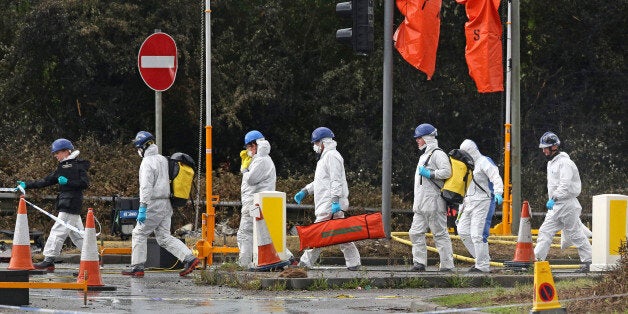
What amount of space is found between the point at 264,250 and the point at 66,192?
3.03m

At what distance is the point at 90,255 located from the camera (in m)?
15.1

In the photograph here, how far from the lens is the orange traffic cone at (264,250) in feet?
56.6

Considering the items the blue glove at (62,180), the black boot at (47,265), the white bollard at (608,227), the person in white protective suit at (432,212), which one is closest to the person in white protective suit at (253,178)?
the person in white protective suit at (432,212)

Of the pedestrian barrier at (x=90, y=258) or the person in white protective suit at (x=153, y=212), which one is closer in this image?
the pedestrian barrier at (x=90, y=258)

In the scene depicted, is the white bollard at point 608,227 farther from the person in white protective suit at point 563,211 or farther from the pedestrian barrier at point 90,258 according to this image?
the pedestrian barrier at point 90,258

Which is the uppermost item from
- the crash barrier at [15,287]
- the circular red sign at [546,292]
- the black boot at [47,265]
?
the circular red sign at [546,292]

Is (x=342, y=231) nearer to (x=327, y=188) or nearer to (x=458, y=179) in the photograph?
(x=327, y=188)

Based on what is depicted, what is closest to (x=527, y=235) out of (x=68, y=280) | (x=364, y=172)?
(x=68, y=280)

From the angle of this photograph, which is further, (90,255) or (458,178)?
(458,178)

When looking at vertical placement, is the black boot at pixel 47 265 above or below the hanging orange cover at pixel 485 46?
below

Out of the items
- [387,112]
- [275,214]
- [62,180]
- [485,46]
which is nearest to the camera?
[275,214]

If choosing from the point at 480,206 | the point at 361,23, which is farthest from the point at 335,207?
the point at 361,23

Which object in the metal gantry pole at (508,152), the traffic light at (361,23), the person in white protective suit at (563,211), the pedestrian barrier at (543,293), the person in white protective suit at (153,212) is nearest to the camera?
the pedestrian barrier at (543,293)

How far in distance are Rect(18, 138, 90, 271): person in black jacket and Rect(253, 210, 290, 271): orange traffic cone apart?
2.79m
